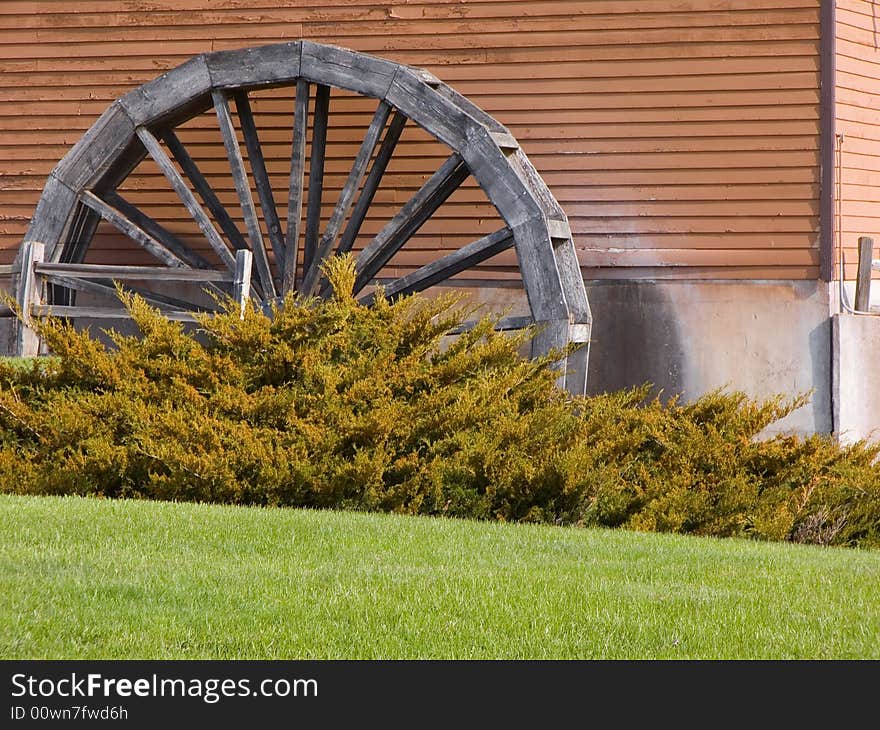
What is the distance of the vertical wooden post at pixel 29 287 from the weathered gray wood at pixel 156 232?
42.7 inches

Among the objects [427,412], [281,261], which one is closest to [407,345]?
[427,412]

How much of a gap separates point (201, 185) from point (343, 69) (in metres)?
1.94

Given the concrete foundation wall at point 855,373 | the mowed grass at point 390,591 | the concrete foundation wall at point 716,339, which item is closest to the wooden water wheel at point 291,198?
the concrete foundation wall at point 716,339

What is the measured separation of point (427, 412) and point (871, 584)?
9.49 ft

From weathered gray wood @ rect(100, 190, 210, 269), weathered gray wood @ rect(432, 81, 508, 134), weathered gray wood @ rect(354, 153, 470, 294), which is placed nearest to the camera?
weathered gray wood @ rect(432, 81, 508, 134)

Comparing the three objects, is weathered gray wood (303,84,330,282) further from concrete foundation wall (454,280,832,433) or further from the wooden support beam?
the wooden support beam

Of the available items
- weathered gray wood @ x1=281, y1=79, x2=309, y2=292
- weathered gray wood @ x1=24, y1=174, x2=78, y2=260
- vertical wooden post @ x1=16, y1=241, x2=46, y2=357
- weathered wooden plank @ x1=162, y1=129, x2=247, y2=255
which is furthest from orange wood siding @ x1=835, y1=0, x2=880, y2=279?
vertical wooden post @ x1=16, y1=241, x2=46, y2=357

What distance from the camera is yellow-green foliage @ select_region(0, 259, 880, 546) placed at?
247 inches

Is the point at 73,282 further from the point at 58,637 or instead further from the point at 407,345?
the point at 58,637

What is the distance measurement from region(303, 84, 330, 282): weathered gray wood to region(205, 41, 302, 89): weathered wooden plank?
0.59 metres

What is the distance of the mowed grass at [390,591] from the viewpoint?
342 cm

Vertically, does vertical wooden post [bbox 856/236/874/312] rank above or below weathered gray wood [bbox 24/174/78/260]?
below
